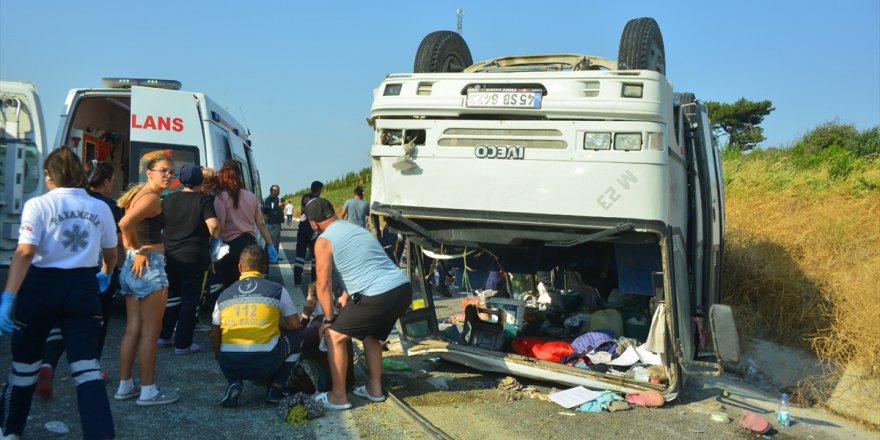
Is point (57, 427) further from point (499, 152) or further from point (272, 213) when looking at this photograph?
point (272, 213)

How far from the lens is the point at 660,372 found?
5664mm

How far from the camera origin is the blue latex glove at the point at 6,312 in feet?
11.9

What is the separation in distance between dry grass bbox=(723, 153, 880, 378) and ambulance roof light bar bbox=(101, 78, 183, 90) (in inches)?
277

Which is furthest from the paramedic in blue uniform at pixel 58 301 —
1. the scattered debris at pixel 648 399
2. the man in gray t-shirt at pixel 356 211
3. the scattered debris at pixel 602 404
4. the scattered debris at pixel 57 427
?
the man in gray t-shirt at pixel 356 211

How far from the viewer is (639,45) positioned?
234 inches

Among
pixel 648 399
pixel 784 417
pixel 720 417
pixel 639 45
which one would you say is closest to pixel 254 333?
pixel 648 399

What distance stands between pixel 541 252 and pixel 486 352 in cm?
113

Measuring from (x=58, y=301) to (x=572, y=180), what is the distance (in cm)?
335

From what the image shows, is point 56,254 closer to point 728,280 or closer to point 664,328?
point 664,328

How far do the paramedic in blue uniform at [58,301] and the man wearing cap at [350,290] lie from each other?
5.00 feet

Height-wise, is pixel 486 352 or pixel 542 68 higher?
pixel 542 68

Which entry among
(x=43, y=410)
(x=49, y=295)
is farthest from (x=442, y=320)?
(x=49, y=295)

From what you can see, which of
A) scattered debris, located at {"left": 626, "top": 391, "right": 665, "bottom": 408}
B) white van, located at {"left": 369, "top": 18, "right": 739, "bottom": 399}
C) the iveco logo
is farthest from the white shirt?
scattered debris, located at {"left": 626, "top": 391, "right": 665, "bottom": 408}

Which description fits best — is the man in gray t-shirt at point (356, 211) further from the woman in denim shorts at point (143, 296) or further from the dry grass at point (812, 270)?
the woman in denim shorts at point (143, 296)
